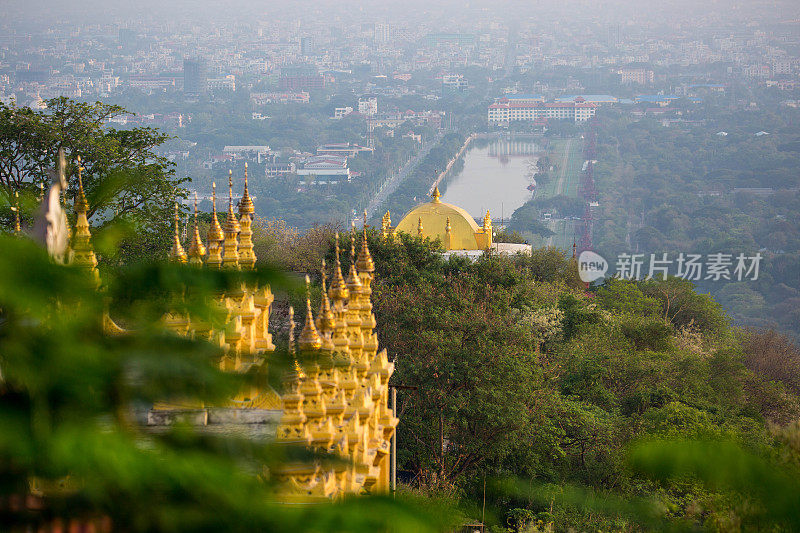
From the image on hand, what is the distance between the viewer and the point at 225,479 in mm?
1752

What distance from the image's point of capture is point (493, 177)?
326ft

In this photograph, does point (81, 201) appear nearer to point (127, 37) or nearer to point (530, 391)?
point (530, 391)

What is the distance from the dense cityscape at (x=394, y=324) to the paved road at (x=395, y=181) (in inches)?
14.3

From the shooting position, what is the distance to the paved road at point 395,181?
82500 millimetres

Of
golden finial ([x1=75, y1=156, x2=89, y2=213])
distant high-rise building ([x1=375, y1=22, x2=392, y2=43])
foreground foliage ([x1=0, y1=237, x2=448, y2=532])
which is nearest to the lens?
foreground foliage ([x1=0, y1=237, x2=448, y2=532])

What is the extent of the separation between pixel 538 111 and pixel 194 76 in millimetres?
44326

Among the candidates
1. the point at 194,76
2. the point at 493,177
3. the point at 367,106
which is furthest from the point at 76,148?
the point at 194,76

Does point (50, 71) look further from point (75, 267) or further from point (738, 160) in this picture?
point (75, 267)

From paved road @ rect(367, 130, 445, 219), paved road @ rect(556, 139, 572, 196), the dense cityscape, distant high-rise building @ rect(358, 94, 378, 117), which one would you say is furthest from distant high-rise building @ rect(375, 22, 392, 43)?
the dense cityscape

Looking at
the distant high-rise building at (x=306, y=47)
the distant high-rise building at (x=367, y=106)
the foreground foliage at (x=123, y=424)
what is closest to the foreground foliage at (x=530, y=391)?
the foreground foliage at (x=123, y=424)

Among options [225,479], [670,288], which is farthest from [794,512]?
[670,288]

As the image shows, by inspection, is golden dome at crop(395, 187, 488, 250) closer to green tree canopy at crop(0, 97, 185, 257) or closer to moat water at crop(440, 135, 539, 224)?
green tree canopy at crop(0, 97, 185, 257)

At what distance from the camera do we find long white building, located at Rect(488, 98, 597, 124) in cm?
11994

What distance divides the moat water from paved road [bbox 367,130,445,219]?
3.92 meters
